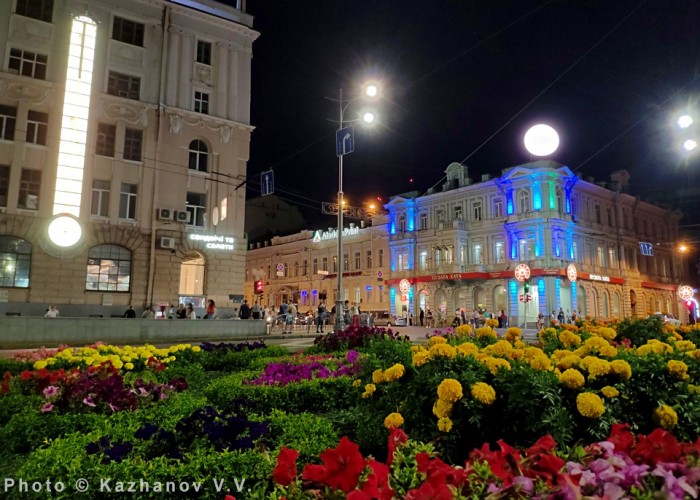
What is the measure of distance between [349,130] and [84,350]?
13521mm

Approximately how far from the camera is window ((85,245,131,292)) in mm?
24172

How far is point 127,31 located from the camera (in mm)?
26391

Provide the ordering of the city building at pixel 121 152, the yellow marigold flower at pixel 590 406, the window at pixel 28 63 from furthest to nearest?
the window at pixel 28 63 → the city building at pixel 121 152 → the yellow marigold flower at pixel 590 406

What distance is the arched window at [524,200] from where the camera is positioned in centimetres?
4325

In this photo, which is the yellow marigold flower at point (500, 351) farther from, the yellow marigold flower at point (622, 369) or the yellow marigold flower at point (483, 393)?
the yellow marigold flower at point (483, 393)

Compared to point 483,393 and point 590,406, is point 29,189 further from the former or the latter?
point 590,406

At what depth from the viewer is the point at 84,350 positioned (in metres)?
9.54

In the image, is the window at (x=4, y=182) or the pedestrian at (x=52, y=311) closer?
the pedestrian at (x=52, y=311)

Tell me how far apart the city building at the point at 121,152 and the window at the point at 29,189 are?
0.18ft

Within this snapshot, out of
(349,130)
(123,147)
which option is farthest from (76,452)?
(123,147)

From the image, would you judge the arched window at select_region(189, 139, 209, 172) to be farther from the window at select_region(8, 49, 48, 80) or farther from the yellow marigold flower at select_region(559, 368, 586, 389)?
the yellow marigold flower at select_region(559, 368, 586, 389)

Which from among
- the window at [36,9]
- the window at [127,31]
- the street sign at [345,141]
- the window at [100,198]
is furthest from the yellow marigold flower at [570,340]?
the window at [36,9]

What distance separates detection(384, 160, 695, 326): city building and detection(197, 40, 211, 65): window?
2113cm

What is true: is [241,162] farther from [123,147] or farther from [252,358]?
[252,358]
